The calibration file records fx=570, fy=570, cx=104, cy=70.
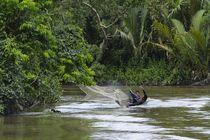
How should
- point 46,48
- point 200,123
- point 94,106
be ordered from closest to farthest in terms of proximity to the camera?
point 200,123 < point 46,48 < point 94,106

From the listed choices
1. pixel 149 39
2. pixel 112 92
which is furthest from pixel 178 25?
pixel 112 92

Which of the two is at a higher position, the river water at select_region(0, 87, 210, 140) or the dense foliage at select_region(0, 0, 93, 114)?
the dense foliage at select_region(0, 0, 93, 114)

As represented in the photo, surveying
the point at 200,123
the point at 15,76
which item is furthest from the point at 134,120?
the point at 15,76

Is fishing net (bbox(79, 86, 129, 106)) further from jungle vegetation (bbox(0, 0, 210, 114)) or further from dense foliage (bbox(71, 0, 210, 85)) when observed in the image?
dense foliage (bbox(71, 0, 210, 85))

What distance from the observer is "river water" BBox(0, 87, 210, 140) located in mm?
13961

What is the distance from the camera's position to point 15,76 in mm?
18188

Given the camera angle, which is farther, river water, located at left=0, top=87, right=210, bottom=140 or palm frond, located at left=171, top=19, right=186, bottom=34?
palm frond, located at left=171, top=19, right=186, bottom=34

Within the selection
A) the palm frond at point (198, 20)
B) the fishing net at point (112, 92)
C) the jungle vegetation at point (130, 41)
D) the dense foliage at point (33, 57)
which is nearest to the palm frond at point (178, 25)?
the jungle vegetation at point (130, 41)

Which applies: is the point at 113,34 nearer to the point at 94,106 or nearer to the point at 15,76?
the point at 94,106

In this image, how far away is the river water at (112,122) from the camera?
14.0m

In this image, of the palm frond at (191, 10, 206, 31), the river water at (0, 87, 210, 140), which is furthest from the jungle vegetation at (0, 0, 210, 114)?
the river water at (0, 87, 210, 140)

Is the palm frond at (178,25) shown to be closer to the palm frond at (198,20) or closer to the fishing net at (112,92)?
the palm frond at (198,20)

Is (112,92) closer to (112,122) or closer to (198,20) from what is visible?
(112,122)

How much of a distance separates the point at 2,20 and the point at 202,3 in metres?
19.2
